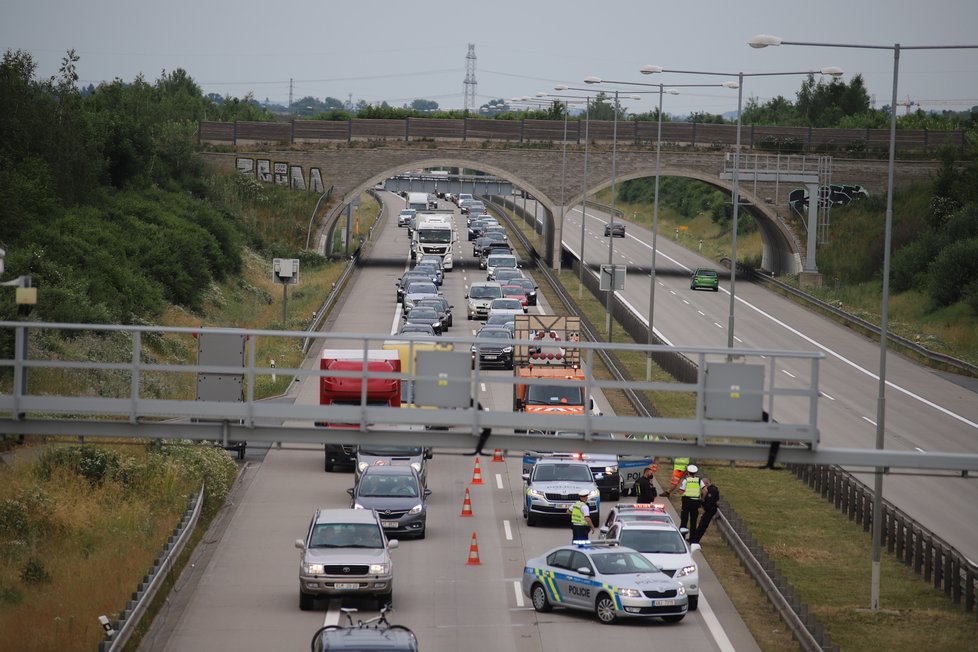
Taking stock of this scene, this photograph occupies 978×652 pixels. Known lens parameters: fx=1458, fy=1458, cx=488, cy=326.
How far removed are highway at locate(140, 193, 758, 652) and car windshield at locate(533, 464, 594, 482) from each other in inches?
43.1

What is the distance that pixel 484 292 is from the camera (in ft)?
217

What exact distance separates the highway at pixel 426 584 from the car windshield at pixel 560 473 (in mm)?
1094

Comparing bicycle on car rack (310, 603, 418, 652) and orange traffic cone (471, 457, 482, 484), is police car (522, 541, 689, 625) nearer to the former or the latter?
bicycle on car rack (310, 603, 418, 652)

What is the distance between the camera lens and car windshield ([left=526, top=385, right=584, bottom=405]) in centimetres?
3956

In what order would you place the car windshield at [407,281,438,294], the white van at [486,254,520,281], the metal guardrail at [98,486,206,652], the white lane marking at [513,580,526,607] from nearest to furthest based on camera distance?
1. the metal guardrail at [98,486,206,652]
2. the white lane marking at [513,580,526,607]
3. the car windshield at [407,281,438,294]
4. the white van at [486,254,520,281]

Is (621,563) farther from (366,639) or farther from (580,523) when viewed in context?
(366,639)

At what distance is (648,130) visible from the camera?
93125mm

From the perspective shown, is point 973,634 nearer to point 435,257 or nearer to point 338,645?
point 338,645

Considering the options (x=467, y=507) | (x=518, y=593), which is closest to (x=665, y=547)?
(x=518, y=593)

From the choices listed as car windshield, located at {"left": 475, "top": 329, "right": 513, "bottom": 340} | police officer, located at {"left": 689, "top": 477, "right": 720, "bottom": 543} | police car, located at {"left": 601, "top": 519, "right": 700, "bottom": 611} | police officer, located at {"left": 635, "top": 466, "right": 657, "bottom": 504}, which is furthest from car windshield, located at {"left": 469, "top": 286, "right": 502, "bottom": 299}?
police car, located at {"left": 601, "top": 519, "right": 700, "bottom": 611}

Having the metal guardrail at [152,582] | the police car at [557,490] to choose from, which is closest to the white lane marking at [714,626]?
the police car at [557,490]

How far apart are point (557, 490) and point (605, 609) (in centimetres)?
765

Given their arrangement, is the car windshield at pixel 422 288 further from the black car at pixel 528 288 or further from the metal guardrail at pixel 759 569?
the metal guardrail at pixel 759 569

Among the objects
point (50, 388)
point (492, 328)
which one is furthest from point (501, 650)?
point (492, 328)
